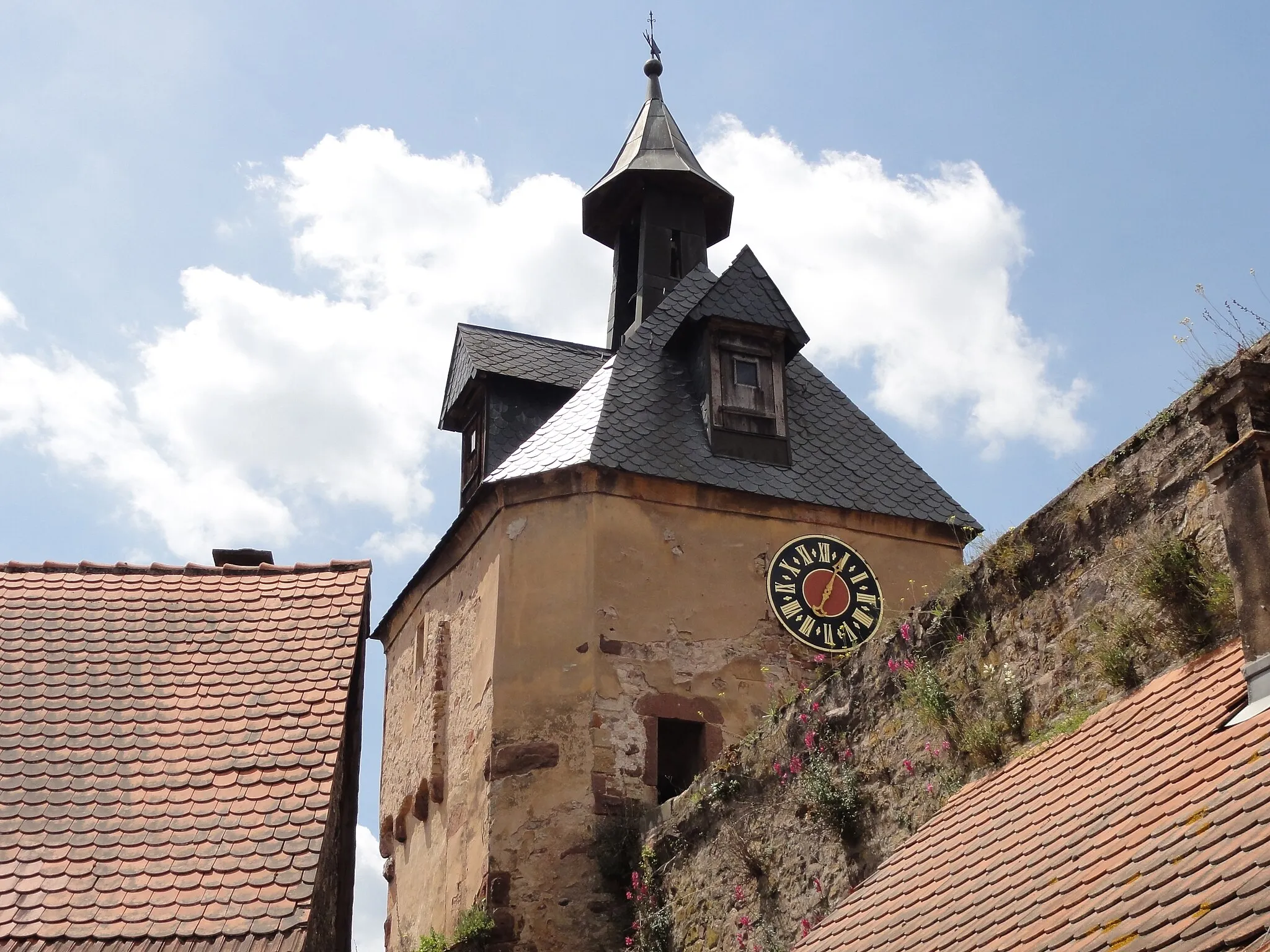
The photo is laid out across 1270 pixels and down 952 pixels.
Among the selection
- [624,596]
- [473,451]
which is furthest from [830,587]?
[473,451]

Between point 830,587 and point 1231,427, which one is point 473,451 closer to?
point 830,587

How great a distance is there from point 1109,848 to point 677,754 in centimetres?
943

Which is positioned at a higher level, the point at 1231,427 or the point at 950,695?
the point at 1231,427

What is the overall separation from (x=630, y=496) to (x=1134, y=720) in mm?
9152

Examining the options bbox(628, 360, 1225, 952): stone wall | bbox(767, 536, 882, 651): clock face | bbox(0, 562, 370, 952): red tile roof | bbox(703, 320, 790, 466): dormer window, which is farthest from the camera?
bbox(703, 320, 790, 466): dormer window

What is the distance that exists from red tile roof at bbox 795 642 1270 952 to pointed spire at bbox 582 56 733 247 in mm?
14214

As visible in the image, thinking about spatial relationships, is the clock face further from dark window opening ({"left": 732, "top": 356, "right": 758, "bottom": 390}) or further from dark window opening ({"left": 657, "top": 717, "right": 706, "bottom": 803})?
dark window opening ({"left": 732, "top": 356, "right": 758, "bottom": 390})

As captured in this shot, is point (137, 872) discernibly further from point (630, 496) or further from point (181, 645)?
point (630, 496)

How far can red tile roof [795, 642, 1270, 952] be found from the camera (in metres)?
5.32

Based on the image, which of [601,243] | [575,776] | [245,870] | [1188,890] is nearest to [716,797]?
[575,776]

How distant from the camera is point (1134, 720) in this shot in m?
7.20

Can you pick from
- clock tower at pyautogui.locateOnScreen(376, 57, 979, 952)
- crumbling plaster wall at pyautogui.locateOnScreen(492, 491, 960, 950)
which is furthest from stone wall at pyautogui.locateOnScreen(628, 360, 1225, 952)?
clock tower at pyautogui.locateOnScreen(376, 57, 979, 952)

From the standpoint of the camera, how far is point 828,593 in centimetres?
1645

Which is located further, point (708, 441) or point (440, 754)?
point (708, 441)
